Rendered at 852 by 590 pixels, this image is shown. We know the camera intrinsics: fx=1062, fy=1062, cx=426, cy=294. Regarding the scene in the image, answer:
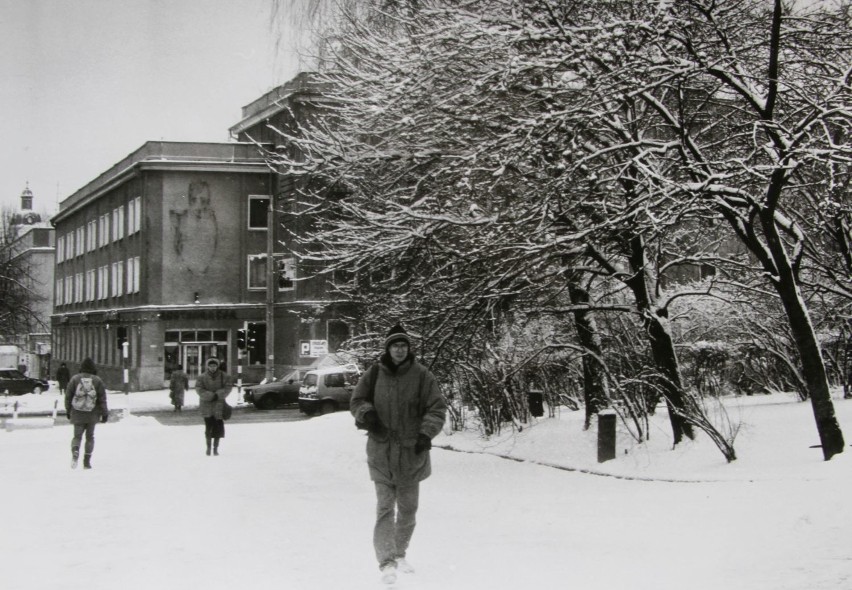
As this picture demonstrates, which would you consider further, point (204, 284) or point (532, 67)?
point (204, 284)

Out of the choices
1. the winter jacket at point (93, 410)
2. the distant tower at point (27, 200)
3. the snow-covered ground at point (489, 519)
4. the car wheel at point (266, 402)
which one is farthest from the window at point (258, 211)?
the distant tower at point (27, 200)

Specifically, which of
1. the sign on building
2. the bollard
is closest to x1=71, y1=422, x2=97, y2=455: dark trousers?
the bollard

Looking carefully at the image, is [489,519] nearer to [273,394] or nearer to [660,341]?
[660,341]

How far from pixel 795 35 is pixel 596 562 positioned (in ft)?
24.1

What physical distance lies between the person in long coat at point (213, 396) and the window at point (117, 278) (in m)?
42.1

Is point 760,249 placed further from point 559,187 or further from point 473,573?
point 473,573

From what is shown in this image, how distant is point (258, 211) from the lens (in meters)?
55.6

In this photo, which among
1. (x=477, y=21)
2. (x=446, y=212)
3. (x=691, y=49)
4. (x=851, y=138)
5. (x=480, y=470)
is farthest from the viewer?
(x=480, y=470)

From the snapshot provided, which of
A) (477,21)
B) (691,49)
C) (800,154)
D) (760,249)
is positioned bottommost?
(760,249)

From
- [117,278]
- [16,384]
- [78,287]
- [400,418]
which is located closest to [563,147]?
[400,418]

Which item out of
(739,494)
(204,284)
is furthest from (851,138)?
(204,284)

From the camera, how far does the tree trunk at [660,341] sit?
554 inches

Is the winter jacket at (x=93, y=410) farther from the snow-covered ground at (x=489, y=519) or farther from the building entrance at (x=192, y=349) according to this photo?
the building entrance at (x=192, y=349)

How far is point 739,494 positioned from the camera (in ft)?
34.8
